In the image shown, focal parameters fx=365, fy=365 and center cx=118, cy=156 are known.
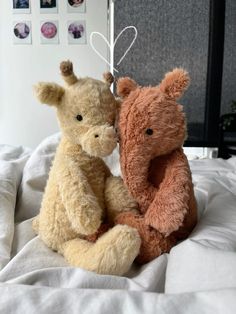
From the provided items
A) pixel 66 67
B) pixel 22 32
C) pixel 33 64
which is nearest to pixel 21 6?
pixel 22 32

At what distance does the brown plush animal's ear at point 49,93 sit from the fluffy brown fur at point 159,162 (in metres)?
0.12

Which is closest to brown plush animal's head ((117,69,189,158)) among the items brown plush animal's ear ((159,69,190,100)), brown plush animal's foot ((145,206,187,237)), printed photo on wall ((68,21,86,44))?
brown plush animal's ear ((159,69,190,100))

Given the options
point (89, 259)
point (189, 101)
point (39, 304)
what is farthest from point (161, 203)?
point (189, 101)

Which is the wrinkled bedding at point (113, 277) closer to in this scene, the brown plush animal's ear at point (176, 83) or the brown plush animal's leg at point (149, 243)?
the brown plush animal's leg at point (149, 243)

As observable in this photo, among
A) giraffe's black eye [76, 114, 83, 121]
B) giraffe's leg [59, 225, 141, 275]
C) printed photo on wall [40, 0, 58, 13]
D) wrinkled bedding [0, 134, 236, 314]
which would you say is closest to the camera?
wrinkled bedding [0, 134, 236, 314]

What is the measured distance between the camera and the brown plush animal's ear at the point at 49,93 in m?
0.66

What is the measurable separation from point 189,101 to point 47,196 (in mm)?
1877

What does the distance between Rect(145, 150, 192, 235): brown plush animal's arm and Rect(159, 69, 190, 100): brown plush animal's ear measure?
4.7 inches

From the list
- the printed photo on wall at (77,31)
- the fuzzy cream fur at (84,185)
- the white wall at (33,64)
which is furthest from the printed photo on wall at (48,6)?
the fuzzy cream fur at (84,185)

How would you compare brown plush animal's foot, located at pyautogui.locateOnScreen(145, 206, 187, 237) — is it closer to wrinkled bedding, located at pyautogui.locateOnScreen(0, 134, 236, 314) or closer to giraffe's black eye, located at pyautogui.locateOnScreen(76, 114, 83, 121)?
wrinkled bedding, located at pyautogui.locateOnScreen(0, 134, 236, 314)

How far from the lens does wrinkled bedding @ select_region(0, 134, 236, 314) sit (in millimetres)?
423

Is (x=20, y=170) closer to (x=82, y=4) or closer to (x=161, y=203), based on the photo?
(x=161, y=203)

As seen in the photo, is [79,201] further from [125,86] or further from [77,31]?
[77,31]

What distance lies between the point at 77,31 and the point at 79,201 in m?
2.23
